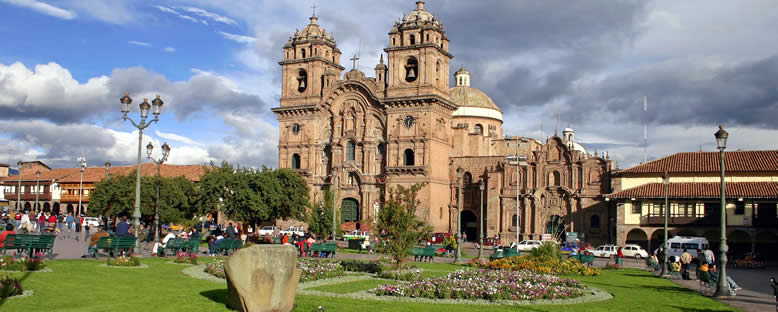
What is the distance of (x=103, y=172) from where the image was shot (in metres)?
83.1

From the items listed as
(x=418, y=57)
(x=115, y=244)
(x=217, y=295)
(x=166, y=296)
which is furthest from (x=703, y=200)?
(x=166, y=296)

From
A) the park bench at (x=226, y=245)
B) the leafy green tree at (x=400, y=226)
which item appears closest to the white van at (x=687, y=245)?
the leafy green tree at (x=400, y=226)

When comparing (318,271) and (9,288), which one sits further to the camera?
(318,271)

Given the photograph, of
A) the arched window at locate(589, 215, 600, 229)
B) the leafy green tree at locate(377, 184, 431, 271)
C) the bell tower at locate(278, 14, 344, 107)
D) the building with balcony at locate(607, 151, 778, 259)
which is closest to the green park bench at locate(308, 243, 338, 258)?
the leafy green tree at locate(377, 184, 431, 271)

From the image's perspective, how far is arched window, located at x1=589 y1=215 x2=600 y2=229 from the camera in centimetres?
5278

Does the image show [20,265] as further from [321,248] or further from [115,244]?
[321,248]

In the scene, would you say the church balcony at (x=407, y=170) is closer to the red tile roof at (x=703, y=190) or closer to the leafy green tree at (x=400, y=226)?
the red tile roof at (x=703, y=190)

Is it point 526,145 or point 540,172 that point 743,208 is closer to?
point 540,172

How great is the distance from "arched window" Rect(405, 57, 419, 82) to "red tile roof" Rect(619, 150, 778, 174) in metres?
18.1

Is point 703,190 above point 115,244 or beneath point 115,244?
above

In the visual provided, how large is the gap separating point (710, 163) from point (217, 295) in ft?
138

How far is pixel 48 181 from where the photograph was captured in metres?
85.7

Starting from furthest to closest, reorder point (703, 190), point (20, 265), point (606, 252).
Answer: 1. point (703, 190)
2. point (606, 252)
3. point (20, 265)

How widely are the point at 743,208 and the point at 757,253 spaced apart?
3.52 metres
